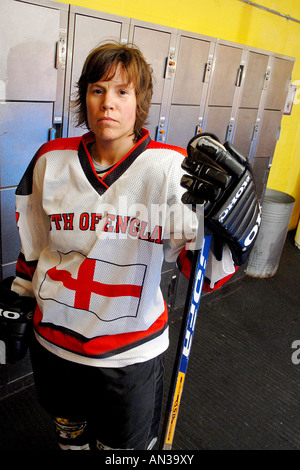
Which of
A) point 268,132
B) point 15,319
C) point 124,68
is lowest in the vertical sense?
point 15,319

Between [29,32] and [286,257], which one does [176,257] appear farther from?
[286,257]

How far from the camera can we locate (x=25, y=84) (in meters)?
1.78

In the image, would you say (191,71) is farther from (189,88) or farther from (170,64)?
(170,64)

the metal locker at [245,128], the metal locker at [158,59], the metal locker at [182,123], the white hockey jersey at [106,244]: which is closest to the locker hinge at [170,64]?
the metal locker at [158,59]

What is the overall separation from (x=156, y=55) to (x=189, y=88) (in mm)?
382

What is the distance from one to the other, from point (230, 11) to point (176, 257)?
8.43 ft

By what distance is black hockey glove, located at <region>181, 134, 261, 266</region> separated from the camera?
985 millimetres

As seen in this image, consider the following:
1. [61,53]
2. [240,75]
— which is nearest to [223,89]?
[240,75]

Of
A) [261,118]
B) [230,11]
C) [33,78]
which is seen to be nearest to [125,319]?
[33,78]

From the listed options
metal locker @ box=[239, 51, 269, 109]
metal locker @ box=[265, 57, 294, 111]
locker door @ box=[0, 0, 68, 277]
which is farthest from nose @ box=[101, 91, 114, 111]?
metal locker @ box=[265, 57, 294, 111]

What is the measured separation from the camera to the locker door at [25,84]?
5.46 feet

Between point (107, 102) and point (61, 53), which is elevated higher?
point (61, 53)

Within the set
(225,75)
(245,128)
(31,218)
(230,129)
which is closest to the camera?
(31,218)

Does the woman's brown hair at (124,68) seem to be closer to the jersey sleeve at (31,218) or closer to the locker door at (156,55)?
the jersey sleeve at (31,218)
